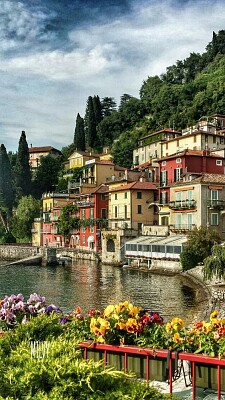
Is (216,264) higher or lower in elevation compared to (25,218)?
lower

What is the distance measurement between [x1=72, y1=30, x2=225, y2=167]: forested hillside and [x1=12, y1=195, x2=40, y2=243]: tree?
→ 802 inches

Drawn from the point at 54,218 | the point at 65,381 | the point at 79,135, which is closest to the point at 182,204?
the point at 54,218

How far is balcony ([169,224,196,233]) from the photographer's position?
158ft

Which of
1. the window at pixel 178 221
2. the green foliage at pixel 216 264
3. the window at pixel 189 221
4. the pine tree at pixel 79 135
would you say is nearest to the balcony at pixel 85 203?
the window at pixel 178 221

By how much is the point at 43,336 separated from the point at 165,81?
14054 centimetres

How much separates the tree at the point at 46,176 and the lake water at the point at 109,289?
172 ft

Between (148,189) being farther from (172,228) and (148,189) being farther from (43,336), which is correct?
(43,336)

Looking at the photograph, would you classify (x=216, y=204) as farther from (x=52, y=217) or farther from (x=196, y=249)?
(x=52, y=217)

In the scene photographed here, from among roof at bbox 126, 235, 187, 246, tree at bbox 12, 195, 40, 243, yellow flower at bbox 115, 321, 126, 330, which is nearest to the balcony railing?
roof at bbox 126, 235, 187, 246

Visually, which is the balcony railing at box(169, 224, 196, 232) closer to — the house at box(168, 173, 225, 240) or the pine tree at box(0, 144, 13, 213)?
the house at box(168, 173, 225, 240)

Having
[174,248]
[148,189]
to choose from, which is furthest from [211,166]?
[174,248]

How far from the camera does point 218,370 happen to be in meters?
7.09

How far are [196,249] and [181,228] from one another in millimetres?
8819

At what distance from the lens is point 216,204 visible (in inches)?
1857
